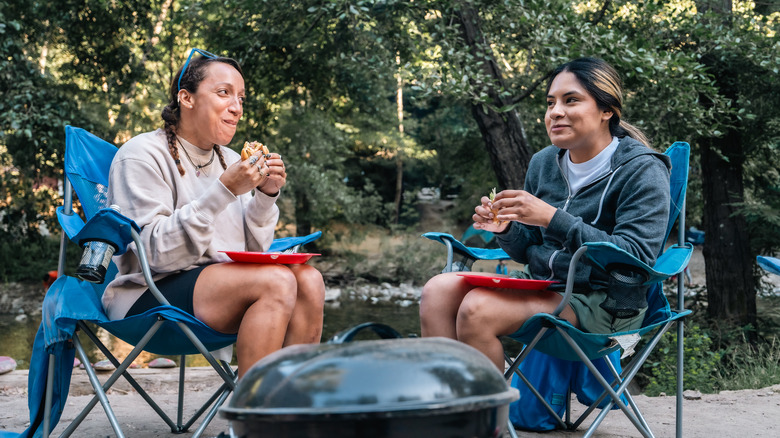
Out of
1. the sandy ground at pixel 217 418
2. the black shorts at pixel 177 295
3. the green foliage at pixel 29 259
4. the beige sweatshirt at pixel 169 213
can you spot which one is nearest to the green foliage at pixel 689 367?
the sandy ground at pixel 217 418

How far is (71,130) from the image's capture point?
7.73 ft

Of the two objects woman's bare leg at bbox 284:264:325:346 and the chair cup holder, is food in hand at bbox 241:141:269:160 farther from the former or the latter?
the chair cup holder

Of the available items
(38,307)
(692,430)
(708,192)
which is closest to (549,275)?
(692,430)

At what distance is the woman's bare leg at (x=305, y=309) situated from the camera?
2178 millimetres

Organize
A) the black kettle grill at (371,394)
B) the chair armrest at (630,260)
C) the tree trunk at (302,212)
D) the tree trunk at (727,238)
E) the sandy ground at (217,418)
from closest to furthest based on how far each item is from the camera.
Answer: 1. the black kettle grill at (371,394)
2. the chair armrest at (630,260)
3. the sandy ground at (217,418)
4. the tree trunk at (727,238)
5. the tree trunk at (302,212)

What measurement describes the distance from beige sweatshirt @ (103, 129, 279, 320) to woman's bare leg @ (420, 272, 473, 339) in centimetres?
61

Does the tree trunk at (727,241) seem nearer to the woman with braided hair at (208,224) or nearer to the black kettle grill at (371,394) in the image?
the woman with braided hair at (208,224)

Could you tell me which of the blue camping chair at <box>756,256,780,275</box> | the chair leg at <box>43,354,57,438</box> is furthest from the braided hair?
the blue camping chair at <box>756,256,780,275</box>

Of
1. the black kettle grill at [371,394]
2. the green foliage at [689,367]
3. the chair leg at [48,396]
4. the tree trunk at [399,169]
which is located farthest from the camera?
the tree trunk at [399,169]

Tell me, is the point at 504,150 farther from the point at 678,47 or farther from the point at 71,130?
the point at 71,130

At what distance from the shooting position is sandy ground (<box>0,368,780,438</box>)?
2.75 m

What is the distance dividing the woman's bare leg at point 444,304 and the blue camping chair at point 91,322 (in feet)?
2.03

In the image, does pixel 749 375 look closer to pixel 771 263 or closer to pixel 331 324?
pixel 771 263

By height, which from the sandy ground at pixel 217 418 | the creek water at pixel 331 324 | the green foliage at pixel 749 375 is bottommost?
the creek water at pixel 331 324
